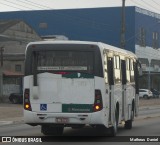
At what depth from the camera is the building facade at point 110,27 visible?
9694 centimetres

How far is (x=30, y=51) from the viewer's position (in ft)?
57.7

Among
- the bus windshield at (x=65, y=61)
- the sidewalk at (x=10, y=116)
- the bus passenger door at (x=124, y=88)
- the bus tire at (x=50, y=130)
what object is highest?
the bus windshield at (x=65, y=61)

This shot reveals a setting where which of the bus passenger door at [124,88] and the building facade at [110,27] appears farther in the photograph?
the building facade at [110,27]

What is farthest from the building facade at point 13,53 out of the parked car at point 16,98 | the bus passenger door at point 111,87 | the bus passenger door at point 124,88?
the bus passenger door at point 111,87

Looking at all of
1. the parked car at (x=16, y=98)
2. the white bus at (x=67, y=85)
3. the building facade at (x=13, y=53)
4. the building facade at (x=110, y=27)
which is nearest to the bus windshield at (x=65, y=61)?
the white bus at (x=67, y=85)

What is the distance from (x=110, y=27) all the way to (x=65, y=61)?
272 ft

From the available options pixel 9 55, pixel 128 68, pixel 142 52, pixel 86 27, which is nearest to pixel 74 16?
pixel 86 27

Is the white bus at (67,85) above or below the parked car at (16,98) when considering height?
above

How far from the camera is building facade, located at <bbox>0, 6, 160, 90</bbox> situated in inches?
3816

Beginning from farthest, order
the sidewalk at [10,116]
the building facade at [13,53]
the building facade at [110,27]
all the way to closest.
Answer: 1. the building facade at [110,27]
2. the building facade at [13,53]
3. the sidewalk at [10,116]

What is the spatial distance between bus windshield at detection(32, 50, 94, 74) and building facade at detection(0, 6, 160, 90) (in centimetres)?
7798

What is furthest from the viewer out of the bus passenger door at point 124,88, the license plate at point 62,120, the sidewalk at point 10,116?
the sidewalk at point 10,116

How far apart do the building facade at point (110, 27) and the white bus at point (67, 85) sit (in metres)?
78.0

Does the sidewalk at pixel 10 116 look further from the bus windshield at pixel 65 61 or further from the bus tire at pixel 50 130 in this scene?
the bus windshield at pixel 65 61
